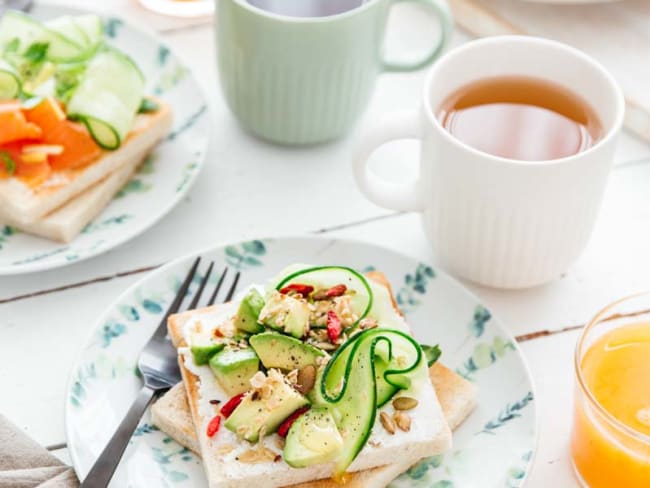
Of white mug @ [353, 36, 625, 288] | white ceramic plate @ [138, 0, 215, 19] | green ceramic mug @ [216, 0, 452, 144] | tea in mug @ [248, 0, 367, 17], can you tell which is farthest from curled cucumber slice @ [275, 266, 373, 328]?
white ceramic plate @ [138, 0, 215, 19]

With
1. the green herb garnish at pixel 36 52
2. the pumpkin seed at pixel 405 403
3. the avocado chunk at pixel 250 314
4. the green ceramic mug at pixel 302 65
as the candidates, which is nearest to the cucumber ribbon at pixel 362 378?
the pumpkin seed at pixel 405 403

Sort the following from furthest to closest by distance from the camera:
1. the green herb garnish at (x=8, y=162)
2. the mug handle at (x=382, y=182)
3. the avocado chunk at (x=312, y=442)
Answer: the green herb garnish at (x=8, y=162) → the mug handle at (x=382, y=182) → the avocado chunk at (x=312, y=442)

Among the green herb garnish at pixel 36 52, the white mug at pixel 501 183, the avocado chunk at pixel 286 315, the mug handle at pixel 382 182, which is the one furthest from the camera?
the green herb garnish at pixel 36 52

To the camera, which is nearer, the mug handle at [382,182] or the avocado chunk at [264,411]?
the avocado chunk at [264,411]

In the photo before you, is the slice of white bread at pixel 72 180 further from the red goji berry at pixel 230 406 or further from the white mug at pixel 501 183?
the red goji berry at pixel 230 406

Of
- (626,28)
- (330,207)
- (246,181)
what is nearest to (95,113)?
(246,181)

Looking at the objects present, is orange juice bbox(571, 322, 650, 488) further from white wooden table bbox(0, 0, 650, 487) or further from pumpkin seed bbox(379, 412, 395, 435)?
pumpkin seed bbox(379, 412, 395, 435)
